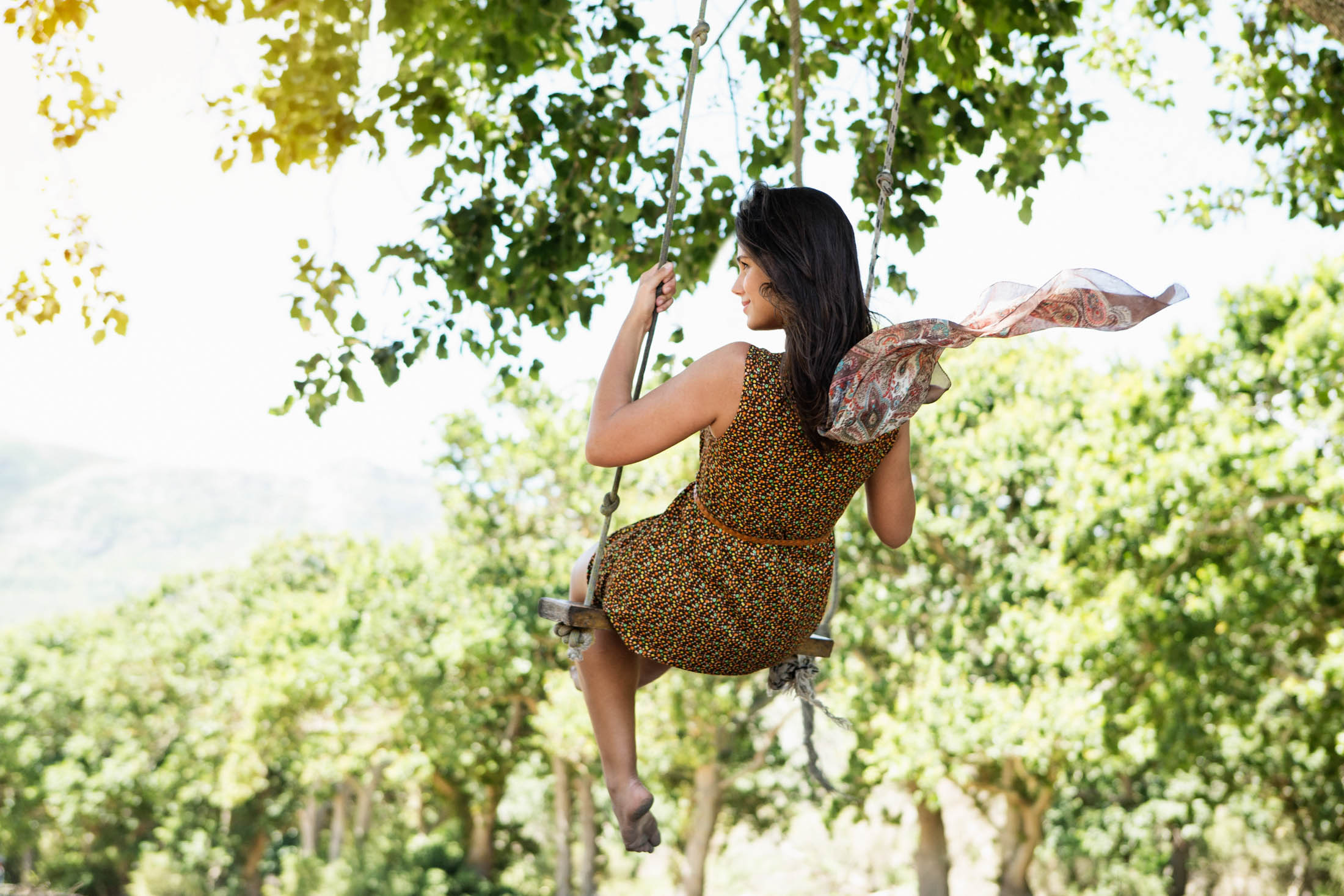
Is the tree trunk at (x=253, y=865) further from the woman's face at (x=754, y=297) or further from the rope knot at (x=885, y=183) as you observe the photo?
the woman's face at (x=754, y=297)

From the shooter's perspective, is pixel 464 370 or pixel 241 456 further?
pixel 241 456

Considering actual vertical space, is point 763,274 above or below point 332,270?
below

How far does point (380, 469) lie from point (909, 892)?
6239 inches

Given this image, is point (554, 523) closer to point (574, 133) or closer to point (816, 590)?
point (574, 133)

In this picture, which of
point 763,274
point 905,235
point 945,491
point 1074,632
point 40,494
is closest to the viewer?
point 763,274

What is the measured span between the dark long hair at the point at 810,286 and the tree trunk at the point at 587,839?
827 inches

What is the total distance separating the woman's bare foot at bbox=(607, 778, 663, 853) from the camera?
2.48m

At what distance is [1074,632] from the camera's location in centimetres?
1179

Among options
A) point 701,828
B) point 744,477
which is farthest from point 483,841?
point 744,477

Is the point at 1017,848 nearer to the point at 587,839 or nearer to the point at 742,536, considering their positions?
the point at 587,839

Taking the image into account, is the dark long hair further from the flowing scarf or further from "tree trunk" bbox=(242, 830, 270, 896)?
"tree trunk" bbox=(242, 830, 270, 896)

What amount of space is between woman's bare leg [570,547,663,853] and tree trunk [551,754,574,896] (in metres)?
20.1

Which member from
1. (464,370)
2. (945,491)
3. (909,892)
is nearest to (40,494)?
(909,892)

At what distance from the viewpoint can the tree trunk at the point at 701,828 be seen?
20.8 m
